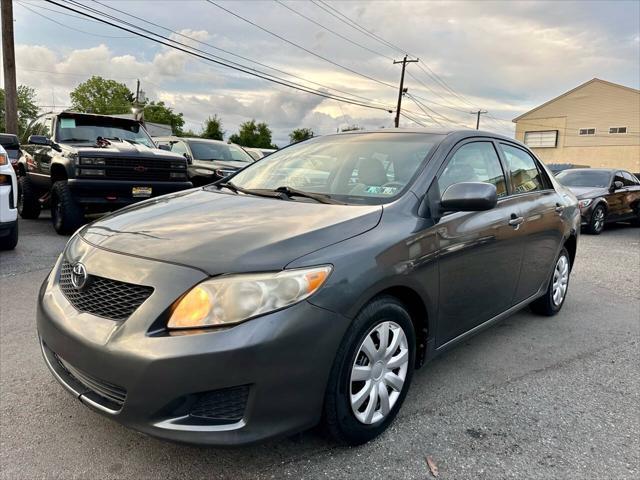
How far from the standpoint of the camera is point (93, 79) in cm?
7212

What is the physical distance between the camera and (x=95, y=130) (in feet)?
26.7

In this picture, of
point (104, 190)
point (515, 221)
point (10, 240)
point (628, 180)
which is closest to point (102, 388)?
point (515, 221)

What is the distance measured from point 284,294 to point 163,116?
251 ft

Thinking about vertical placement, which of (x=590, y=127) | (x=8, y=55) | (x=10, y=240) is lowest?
(x=10, y=240)

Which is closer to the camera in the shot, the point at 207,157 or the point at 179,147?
the point at 207,157

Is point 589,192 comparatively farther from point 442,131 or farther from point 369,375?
point 369,375

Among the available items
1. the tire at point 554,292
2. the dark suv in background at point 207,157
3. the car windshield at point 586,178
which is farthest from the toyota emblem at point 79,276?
the car windshield at point 586,178

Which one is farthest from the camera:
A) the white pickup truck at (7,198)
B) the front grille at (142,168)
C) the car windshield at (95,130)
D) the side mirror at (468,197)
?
the car windshield at (95,130)

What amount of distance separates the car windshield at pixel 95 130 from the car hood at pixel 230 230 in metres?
5.90

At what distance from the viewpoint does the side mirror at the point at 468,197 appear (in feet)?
8.64

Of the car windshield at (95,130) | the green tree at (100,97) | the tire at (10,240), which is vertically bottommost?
the tire at (10,240)

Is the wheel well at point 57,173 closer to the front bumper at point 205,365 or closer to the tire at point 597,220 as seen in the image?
the front bumper at point 205,365

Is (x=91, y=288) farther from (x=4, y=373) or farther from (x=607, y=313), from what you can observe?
(x=607, y=313)

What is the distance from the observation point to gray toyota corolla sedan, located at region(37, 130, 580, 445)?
188 cm
